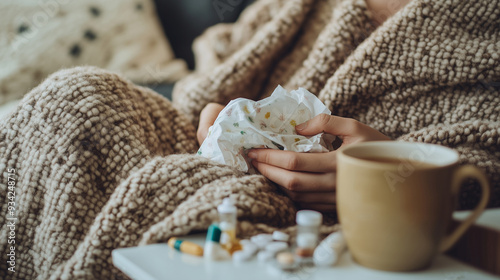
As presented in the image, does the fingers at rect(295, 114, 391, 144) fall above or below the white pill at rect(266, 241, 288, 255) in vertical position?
above

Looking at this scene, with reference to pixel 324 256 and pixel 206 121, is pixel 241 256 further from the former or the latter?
pixel 206 121

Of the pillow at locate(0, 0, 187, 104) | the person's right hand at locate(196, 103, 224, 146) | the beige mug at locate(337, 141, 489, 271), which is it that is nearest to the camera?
the beige mug at locate(337, 141, 489, 271)

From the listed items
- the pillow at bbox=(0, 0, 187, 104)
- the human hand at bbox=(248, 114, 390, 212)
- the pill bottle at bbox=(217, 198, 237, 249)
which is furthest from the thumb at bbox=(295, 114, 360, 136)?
the pillow at bbox=(0, 0, 187, 104)

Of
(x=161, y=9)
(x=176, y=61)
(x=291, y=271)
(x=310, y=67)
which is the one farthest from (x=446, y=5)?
(x=161, y=9)

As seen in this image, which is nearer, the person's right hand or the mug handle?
the mug handle

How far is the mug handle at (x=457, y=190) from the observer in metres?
0.36

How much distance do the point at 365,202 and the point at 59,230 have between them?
0.36 meters

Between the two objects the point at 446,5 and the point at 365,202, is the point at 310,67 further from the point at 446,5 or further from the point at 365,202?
the point at 365,202

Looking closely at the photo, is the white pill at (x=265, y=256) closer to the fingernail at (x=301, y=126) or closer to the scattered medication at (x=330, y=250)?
the scattered medication at (x=330, y=250)

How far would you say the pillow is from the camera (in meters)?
Result: 1.40

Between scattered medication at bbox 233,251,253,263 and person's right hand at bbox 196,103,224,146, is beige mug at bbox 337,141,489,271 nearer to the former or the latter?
scattered medication at bbox 233,251,253,263

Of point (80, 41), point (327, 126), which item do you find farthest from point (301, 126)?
point (80, 41)

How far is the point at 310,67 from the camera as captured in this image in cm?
80

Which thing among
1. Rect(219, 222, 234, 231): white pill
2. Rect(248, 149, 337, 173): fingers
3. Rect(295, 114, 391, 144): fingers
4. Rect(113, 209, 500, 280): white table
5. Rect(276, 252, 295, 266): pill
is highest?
Rect(295, 114, 391, 144): fingers
